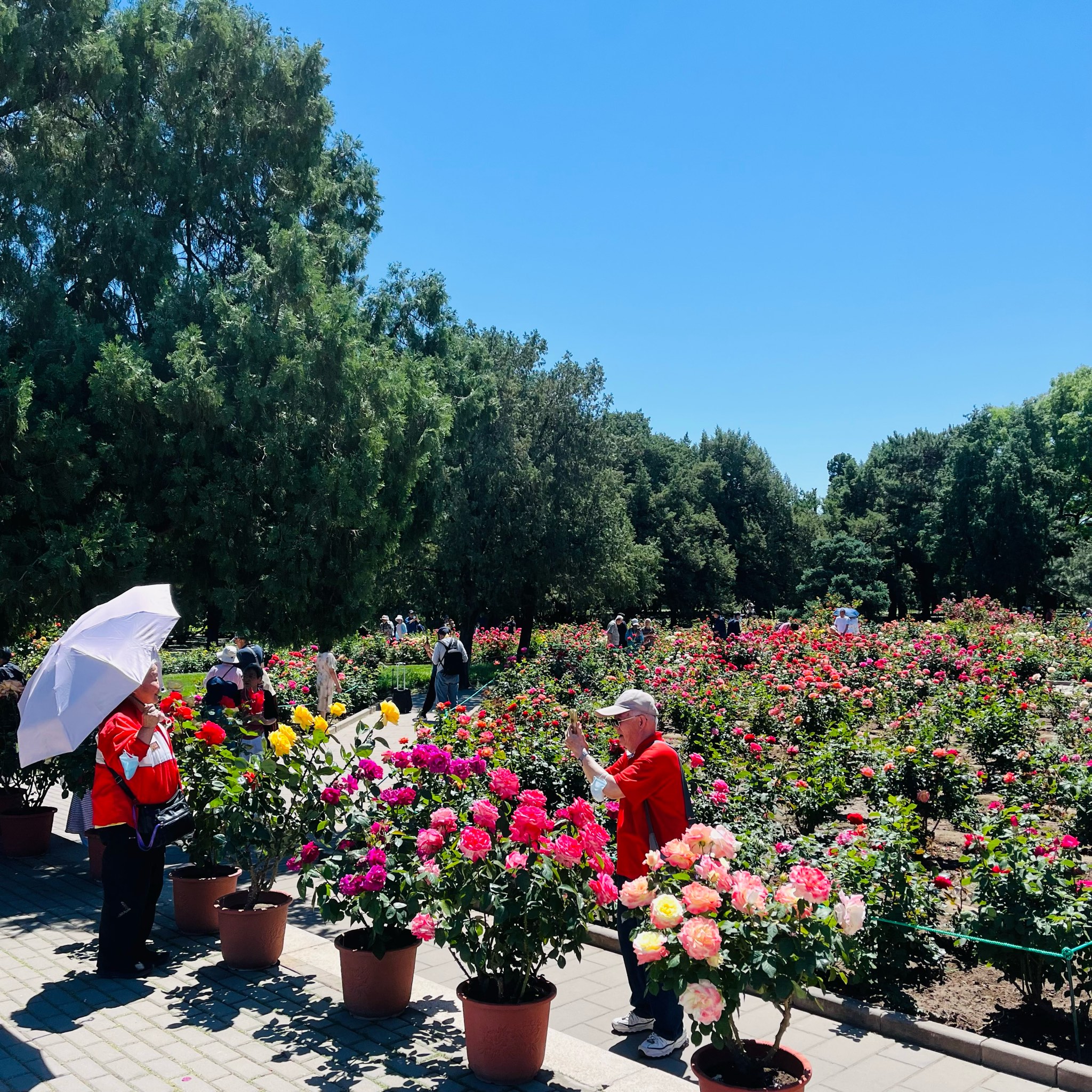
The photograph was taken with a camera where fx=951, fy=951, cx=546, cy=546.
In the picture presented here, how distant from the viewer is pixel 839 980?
16.2 ft

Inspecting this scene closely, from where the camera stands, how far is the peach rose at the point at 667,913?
307 cm

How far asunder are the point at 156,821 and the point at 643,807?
112 inches

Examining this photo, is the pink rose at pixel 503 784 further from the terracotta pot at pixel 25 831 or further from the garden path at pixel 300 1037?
the terracotta pot at pixel 25 831

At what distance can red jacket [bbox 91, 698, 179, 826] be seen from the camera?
534 cm

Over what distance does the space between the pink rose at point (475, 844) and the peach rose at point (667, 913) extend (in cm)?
98

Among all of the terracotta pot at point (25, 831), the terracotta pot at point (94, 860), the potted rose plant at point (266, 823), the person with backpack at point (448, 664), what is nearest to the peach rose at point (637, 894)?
the potted rose plant at point (266, 823)

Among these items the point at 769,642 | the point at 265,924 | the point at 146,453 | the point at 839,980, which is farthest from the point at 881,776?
the point at 769,642

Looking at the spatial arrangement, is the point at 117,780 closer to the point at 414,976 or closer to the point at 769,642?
the point at 414,976

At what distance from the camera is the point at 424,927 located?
4.00 meters

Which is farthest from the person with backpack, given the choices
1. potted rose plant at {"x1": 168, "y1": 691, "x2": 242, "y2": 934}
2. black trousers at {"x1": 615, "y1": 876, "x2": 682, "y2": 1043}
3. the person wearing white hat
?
black trousers at {"x1": 615, "y1": 876, "x2": 682, "y2": 1043}

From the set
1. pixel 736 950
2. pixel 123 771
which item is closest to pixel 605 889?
pixel 736 950

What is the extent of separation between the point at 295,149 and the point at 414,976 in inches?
346

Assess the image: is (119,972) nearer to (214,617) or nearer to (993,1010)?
(993,1010)

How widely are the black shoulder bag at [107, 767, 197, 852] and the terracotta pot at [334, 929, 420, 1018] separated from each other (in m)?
1.29
